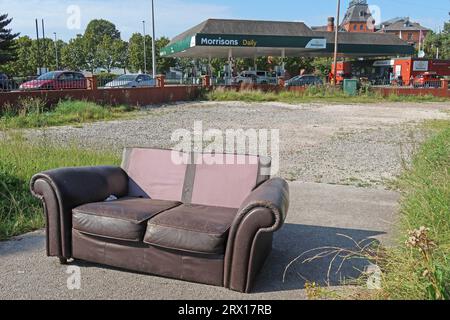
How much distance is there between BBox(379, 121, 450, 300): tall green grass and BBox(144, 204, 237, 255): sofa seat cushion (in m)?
1.23

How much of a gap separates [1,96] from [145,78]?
13.1 meters

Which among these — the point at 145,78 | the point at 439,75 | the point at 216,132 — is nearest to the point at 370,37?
the point at 439,75

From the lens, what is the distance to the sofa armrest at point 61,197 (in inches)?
146

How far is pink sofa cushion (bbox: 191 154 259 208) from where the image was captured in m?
4.13

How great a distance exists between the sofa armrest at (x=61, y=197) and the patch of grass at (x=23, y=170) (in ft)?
3.70

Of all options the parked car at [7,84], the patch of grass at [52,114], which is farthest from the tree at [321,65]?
the parked car at [7,84]

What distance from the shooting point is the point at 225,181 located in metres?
4.22

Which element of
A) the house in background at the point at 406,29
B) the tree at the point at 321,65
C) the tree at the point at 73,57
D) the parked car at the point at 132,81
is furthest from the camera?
the house in background at the point at 406,29

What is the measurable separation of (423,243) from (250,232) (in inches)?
46.8

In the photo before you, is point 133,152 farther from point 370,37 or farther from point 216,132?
point 370,37

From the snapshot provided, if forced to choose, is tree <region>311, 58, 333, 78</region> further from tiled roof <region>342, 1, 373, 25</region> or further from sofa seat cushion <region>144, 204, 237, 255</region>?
sofa seat cushion <region>144, 204, 237, 255</region>

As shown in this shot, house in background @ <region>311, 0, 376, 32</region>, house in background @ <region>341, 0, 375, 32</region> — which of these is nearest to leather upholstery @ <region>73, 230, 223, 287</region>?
house in background @ <region>311, 0, 376, 32</region>

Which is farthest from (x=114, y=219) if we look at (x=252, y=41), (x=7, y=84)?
(x=252, y=41)

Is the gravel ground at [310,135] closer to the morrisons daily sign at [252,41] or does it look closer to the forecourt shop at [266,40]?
the morrisons daily sign at [252,41]
